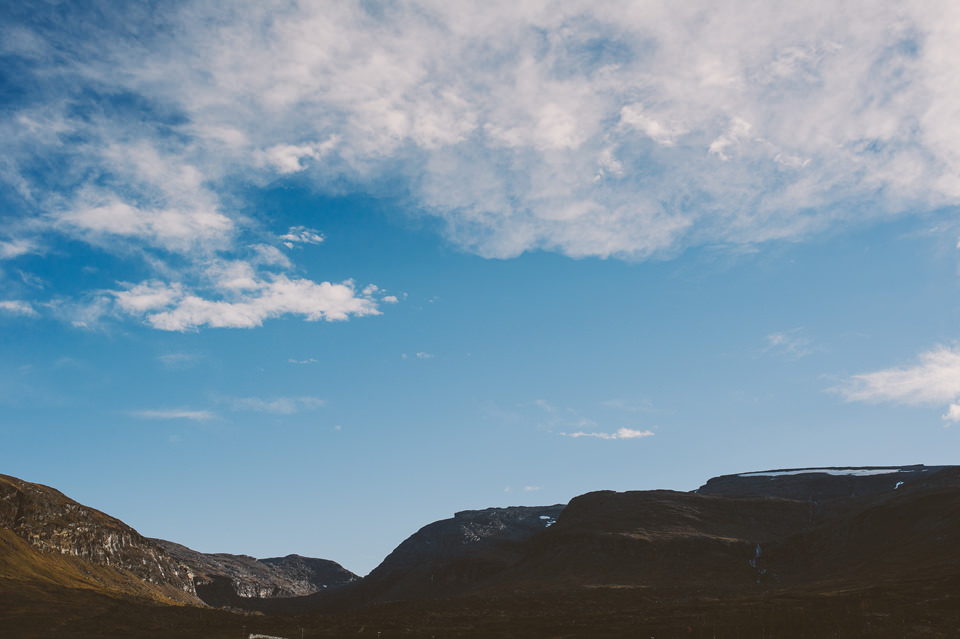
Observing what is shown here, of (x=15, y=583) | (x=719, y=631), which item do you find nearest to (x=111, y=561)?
(x=15, y=583)

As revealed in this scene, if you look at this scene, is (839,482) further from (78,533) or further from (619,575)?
(78,533)

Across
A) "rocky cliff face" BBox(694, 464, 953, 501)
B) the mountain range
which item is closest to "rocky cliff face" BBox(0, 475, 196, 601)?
the mountain range

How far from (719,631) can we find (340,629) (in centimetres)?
4313

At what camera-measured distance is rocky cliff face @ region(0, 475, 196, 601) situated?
419 feet

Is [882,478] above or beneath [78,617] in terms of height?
above

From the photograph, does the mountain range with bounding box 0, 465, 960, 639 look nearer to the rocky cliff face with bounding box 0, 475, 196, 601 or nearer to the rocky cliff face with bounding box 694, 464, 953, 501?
the rocky cliff face with bounding box 0, 475, 196, 601

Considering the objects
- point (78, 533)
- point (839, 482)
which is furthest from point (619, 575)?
point (78, 533)

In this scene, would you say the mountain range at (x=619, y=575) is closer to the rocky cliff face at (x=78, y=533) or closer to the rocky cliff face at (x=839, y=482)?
the rocky cliff face at (x=78, y=533)

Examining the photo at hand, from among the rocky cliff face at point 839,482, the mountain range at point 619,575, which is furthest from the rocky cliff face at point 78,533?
the rocky cliff face at point 839,482

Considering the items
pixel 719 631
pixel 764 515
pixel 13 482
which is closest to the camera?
pixel 719 631

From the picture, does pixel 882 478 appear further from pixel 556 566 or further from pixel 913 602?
pixel 913 602

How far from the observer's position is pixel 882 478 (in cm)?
17312

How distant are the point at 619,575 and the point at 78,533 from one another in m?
109

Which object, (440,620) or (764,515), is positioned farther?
(764,515)
